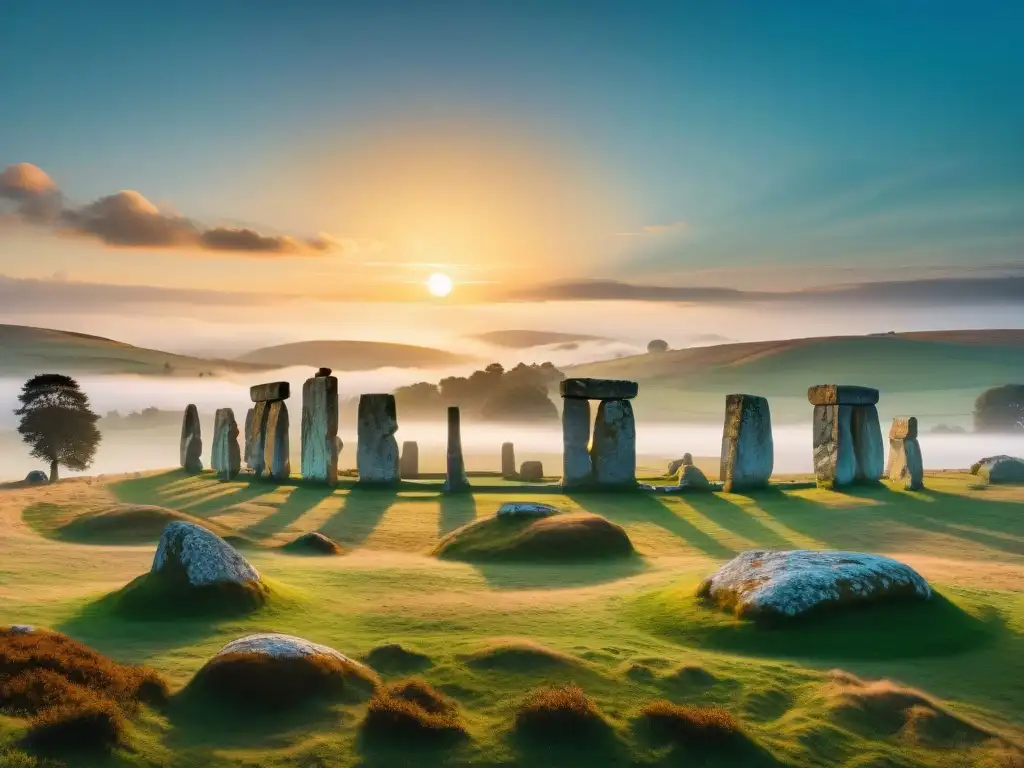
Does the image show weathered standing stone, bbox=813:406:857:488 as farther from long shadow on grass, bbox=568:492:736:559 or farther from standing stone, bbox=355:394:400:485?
standing stone, bbox=355:394:400:485

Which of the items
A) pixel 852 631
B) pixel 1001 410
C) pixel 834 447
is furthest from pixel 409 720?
pixel 1001 410

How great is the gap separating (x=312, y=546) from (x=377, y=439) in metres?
11.3

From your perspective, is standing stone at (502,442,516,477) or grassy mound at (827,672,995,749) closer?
grassy mound at (827,672,995,749)

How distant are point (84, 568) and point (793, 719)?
44.3ft

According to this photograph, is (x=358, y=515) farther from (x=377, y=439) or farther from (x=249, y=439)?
(x=249, y=439)

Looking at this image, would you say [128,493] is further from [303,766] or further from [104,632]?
[303,766]

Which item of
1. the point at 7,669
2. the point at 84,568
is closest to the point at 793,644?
the point at 7,669

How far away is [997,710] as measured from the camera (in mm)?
10805

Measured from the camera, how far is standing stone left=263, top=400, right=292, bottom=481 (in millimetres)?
34312

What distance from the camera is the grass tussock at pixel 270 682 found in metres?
10.1

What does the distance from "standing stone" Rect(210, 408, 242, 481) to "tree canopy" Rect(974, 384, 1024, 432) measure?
5709 cm

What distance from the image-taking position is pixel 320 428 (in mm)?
33094

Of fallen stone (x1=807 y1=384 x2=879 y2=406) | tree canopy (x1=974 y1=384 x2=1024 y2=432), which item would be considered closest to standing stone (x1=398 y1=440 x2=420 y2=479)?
fallen stone (x1=807 y1=384 x2=879 y2=406)

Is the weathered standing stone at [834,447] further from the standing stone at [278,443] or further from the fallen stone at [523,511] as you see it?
the standing stone at [278,443]
